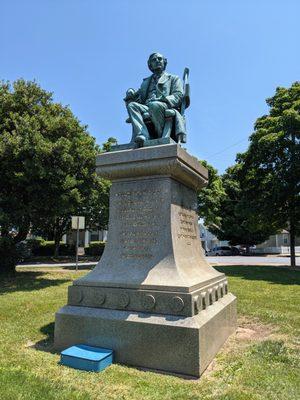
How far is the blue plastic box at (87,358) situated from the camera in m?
4.46

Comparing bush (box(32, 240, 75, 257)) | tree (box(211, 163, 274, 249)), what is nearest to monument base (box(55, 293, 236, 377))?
bush (box(32, 240, 75, 257))

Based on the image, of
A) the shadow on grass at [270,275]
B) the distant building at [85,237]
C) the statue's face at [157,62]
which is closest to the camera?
the statue's face at [157,62]

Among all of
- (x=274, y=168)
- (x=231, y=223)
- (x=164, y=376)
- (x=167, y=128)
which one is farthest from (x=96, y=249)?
(x=164, y=376)

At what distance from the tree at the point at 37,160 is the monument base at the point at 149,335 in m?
8.33

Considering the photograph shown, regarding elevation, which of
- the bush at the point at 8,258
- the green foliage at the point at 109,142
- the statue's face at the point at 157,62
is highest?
the green foliage at the point at 109,142

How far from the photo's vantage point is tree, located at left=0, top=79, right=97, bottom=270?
12.9 meters

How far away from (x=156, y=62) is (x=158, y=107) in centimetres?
97

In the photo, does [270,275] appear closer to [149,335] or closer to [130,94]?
[130,94]

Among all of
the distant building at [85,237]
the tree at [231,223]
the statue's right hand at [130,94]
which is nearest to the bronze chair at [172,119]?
the statue's right hand at [130,94]

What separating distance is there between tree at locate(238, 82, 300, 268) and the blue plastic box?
17.0m

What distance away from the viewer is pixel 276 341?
5.66m

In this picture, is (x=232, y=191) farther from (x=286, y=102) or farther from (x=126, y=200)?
(x=126, y=200)

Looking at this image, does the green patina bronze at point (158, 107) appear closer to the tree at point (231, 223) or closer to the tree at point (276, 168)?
the tree at point (276, 168)

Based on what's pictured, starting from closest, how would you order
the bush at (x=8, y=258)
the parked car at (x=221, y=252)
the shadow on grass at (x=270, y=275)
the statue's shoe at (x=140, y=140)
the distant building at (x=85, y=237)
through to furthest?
the statue's shoe at (x=140, y=140) → the shadow on grass at (x=270, y=275) → the bush at (x=8, y=258) → the parked car at (x=221, y=252) → the distant building at (x=85, y=237)
